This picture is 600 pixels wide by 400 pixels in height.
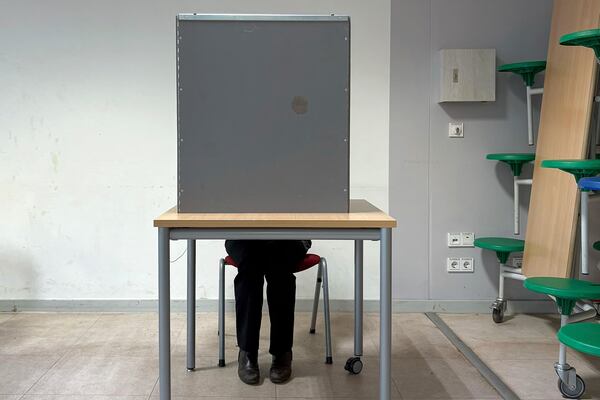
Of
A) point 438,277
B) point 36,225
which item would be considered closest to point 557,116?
point 438,277

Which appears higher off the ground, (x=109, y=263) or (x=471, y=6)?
(x=471, y=6)

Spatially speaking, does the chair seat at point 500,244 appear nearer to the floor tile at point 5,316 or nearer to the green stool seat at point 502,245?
the green stool seat at point 502,245

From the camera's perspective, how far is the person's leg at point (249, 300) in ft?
8.52

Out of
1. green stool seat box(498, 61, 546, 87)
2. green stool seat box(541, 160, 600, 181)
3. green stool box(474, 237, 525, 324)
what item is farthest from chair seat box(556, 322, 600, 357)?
green stool seat box(498, 61, 546, 87)

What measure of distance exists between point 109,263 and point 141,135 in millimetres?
Result: 744

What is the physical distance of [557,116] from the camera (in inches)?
126

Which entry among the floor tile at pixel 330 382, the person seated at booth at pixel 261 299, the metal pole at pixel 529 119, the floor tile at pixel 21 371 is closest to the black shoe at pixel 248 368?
the person seated at booth at pixel 261 299

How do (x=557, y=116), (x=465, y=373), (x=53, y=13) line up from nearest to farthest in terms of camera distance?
(x=465, y=373) < (x=557, y=116) < (x=53, y=13)

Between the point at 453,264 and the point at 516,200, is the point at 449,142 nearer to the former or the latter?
the point at 516,200

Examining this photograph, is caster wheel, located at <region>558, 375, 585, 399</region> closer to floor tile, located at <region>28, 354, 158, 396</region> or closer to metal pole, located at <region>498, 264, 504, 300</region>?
metal pole, located at <region>498, 264, 504, 300</region>

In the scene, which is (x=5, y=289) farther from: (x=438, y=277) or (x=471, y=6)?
(x=471, y=6)

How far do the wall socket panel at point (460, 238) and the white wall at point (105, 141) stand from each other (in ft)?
1.38

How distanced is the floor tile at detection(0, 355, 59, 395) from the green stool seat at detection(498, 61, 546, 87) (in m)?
2.64

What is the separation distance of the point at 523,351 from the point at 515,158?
3.29ft
